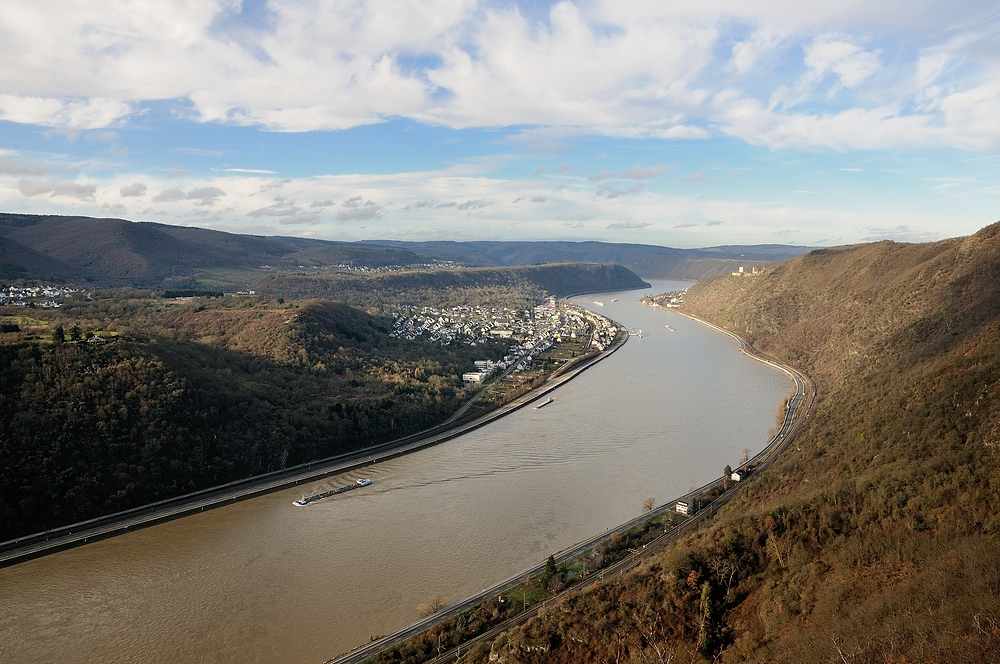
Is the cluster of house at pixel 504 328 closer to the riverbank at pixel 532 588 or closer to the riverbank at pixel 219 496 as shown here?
the riverbank at pixel 219 496

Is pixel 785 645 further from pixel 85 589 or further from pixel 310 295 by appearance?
pixel 310 295

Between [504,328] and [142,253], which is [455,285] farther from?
[142,253]

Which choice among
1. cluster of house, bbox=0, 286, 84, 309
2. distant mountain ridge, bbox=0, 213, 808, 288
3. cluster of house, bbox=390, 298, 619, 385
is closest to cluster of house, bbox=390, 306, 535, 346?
cluster of house, bbox=390, 298, 619, 385

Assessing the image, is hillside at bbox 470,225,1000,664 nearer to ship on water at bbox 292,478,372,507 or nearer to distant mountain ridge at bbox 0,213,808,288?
ship on water at bbox 292,478,372,507

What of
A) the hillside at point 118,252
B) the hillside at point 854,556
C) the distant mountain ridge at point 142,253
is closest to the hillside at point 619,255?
the distant mountain ridge at point 142,253

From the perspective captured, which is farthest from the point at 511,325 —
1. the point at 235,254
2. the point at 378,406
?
the point at 235,254

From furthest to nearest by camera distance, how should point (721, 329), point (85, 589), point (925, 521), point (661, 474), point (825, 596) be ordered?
1. point (721, 329)
2. point (661, 474)
3. point (85, 589)
4. point (925, 521)
5. point (825, 596)

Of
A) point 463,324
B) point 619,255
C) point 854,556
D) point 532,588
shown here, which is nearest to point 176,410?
point 532,588
